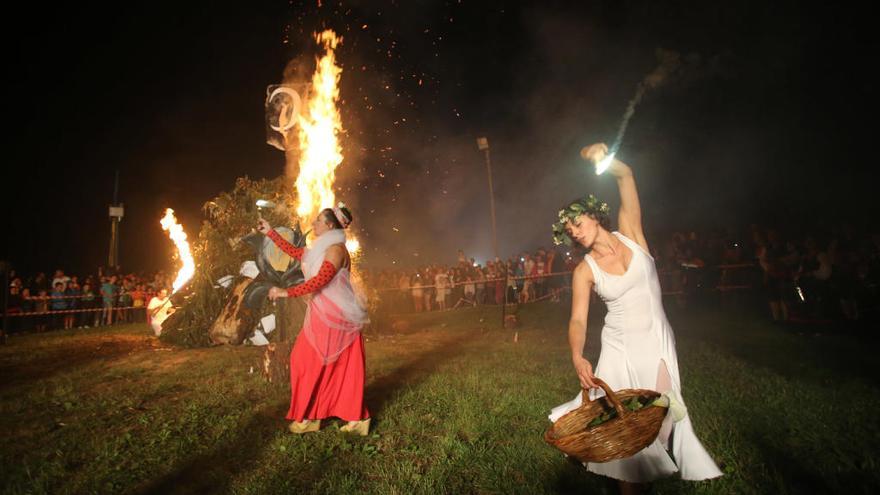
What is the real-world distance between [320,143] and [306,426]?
700 centimetres

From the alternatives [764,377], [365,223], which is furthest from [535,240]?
[764,377]

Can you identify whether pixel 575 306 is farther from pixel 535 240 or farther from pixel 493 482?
pixel 535 240

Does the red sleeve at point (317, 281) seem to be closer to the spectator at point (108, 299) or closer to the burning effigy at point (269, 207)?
the burning effigy at point (269, 207)

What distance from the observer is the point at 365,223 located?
150 feet

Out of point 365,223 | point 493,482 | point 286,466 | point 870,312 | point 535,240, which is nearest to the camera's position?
point 493,482

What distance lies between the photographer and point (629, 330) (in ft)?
9.93

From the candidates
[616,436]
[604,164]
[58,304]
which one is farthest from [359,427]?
[58,304]

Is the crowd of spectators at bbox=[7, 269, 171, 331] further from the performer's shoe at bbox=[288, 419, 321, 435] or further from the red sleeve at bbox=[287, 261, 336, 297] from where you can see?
the red sleeve at bbox=[287, 261, 336, 297]

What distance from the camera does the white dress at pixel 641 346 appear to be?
Answer: 2879 millimetres

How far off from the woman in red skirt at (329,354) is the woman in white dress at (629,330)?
2116 millimetres

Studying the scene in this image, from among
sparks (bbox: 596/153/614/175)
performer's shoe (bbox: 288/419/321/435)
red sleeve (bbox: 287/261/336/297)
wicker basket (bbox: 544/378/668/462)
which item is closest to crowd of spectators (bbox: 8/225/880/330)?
sparks (bbox: 596/153/614/175)

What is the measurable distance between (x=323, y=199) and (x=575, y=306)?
7941mm

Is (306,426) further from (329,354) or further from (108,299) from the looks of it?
(108,299)

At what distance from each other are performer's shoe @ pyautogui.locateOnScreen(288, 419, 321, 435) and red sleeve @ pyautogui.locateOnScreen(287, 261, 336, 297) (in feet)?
4.36
